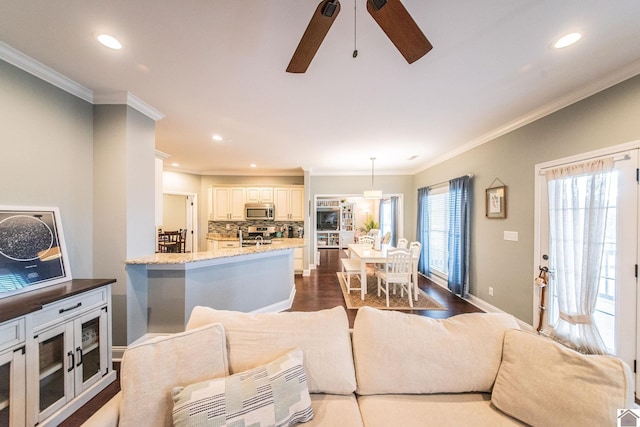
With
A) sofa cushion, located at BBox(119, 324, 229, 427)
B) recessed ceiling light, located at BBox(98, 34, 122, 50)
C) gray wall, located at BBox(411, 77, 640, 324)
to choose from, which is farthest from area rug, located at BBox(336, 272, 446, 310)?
recessed ceiling light, located at BBox(98, 34, 122, 50)

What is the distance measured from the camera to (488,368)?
3.72ft

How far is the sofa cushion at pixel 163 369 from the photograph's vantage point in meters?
0.89

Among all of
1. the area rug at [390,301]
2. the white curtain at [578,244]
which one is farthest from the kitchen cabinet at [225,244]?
the white curtain at [578,244]

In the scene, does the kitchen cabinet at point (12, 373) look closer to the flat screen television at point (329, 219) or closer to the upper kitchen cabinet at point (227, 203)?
the upper kitchen cabinet at point (227, 203)

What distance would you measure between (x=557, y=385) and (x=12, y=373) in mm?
2742

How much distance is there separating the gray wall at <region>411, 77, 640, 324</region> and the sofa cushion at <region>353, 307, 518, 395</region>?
2.06m

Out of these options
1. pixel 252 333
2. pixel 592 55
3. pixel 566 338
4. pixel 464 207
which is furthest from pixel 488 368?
pixel 464 207

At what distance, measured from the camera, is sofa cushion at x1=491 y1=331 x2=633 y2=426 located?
856 millimetres

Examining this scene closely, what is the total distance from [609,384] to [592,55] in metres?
2.17

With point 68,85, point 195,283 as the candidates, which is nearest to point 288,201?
point 195,283

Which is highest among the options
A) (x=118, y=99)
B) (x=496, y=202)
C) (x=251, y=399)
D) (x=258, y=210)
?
(x=118, y=99)

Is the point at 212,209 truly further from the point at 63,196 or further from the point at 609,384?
the point at 609,384

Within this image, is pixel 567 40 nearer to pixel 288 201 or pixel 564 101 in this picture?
pixel 564 101

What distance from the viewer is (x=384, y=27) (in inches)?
40.0
